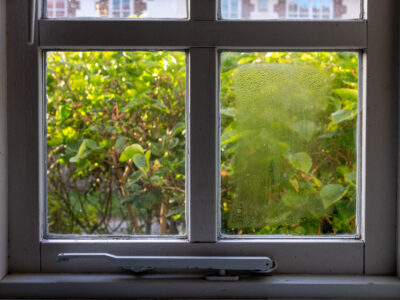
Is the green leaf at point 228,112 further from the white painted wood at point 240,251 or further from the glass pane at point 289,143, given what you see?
the white painted wood at point 240,251

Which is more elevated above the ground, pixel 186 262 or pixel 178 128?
pixel 178 128

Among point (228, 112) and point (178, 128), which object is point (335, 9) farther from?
point (178, 128)

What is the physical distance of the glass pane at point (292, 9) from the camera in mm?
1006

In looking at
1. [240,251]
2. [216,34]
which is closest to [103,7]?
[216,34]

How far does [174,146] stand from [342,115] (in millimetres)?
374

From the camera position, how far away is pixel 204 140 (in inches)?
39.2

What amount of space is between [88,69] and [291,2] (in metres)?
0.47

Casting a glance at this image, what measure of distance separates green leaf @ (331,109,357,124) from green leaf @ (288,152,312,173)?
4.0 inches

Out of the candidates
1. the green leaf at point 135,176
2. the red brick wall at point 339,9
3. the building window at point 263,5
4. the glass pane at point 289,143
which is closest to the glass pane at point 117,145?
the green leaf at point 135,176

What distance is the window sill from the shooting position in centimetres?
96

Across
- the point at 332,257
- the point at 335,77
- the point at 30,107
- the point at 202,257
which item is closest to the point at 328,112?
the point at 335,77

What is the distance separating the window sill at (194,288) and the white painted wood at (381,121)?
0.12 metres

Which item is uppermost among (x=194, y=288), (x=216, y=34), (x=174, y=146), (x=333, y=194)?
(x=216, y=34)

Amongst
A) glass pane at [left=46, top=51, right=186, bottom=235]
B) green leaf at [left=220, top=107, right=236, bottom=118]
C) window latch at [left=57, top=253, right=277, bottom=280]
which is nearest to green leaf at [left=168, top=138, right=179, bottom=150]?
glass pane at [left=46, top=51, right=186, bottom=235]
